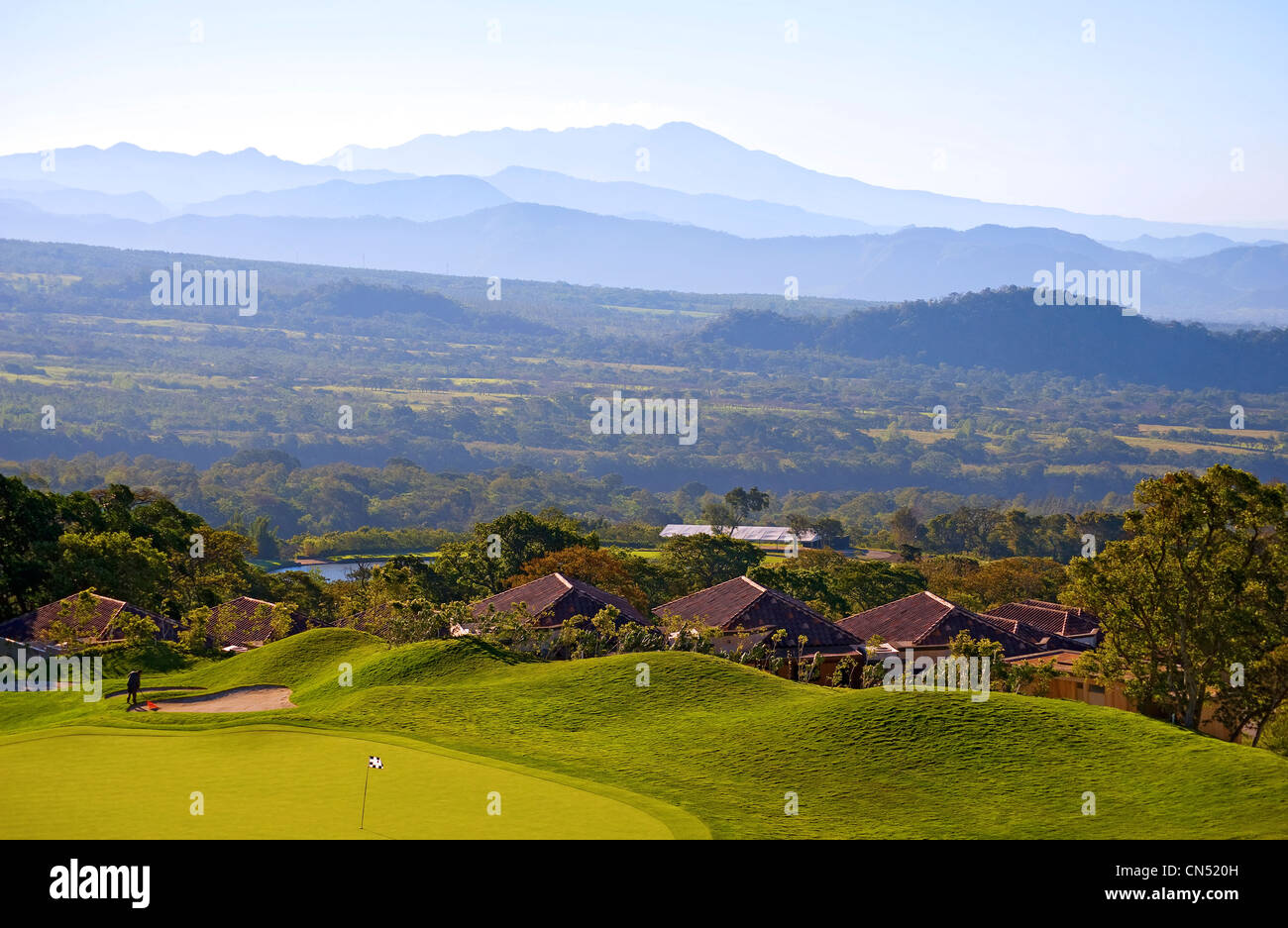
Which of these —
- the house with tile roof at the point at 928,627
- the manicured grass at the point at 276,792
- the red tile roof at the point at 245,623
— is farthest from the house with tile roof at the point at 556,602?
the manicured grass at the point at 276,792

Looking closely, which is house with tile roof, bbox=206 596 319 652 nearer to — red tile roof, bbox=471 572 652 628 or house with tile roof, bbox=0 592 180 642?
house with tile roof, bbox=0 592 180 642

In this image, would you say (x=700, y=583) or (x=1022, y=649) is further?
(x=700, y=583)

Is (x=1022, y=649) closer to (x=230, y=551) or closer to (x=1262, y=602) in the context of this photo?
(x=1262, y=602)

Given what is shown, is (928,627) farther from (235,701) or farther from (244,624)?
(235,701)

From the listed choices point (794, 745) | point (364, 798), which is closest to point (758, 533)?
point (794, 745)

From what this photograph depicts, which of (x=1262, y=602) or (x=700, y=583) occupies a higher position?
(x=1262, y=602)

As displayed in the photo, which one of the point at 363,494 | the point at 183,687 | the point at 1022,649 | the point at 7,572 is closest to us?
the point at 183,687

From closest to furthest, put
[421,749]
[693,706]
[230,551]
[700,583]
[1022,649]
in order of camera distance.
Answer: [421,749]
[693,706]
[1022,649]
[230,551]
[700,583]
